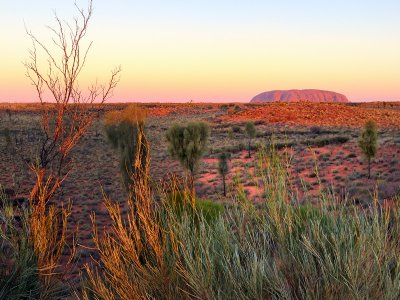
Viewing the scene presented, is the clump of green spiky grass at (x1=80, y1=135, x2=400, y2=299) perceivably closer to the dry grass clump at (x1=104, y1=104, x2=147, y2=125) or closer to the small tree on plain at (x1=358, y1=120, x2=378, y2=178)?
the dry grass clump at (x1=104, y1=104, x2=147, y2=125)

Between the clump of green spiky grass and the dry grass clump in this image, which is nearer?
the clump of green spiky grass

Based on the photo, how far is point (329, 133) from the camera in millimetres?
50094

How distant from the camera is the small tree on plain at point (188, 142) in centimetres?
2445

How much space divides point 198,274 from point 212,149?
40519mm

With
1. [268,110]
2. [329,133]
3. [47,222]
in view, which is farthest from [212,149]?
[47,222]

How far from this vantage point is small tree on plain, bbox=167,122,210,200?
80.2ft

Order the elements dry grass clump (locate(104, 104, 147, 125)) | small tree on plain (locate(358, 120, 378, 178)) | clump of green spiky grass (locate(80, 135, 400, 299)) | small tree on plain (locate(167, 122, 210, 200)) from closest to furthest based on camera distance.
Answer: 1. clump of green spiky grass (locate(80, 135, 400, 299))
2. dry grass clump (locate(104, 104, 147, 125))
3. small tree on plain (locate(358, 120, 378, 178))
4. small tree on plain (locate(167, 122, 210, 200))

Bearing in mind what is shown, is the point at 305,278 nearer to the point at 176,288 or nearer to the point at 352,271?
the point at 352,271

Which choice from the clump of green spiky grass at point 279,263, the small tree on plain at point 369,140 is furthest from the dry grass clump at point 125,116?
the clump of green spiky grass at point 279,263

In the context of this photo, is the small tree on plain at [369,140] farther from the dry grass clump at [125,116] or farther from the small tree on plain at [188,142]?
the dry grass clump at [125,116]

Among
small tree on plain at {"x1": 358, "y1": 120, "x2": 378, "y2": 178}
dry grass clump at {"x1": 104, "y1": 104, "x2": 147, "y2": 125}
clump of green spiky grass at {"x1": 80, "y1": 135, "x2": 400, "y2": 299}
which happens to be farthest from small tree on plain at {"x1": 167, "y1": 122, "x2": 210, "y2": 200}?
clump of green spiky grass at {"x1": 80, "y1": 135, "x2": 400, "y2": 299}

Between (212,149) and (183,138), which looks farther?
(212,149)

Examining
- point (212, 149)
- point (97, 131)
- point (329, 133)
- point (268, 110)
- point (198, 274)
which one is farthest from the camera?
point (268, 110)

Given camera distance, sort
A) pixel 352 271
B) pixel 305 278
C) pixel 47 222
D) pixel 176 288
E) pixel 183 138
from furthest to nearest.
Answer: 1. pixel 183 138
2. pixel 47 222
3. pixel 176 288
4. pixel 305 278
5. pixel 352 271
